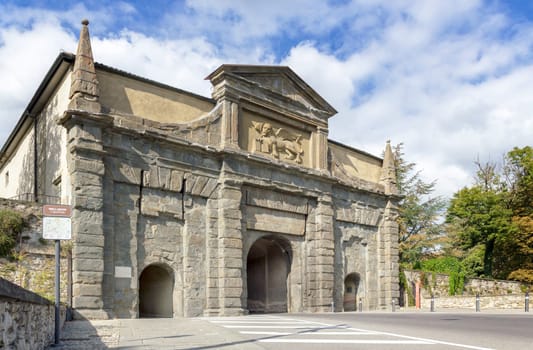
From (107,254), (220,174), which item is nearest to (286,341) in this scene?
(107,254)

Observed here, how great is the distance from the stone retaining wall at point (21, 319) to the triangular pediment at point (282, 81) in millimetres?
13631

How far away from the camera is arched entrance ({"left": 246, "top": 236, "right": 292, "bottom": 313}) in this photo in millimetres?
22047

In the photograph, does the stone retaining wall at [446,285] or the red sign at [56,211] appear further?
the stone retaining wall at [446,285]

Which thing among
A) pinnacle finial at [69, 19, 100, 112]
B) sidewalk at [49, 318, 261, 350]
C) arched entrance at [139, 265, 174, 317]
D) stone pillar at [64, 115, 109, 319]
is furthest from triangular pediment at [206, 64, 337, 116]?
sidewalk at [49, 318, 261, 350]

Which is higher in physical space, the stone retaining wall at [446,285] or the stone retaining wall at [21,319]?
the stone retaining wall at [21,319]

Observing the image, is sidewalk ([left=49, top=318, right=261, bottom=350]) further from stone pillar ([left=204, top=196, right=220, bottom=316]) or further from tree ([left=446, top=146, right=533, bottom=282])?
tree ([left=446, top=146, right=533, bottom=282])

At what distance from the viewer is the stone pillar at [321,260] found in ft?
70.9

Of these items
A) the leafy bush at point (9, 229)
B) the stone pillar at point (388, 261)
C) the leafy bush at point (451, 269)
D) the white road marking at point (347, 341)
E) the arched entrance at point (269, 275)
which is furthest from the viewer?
the leafy bush at point (451, 269)

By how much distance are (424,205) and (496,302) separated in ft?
44.2

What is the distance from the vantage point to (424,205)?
3806 centimetres

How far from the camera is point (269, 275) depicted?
23359 millimetres

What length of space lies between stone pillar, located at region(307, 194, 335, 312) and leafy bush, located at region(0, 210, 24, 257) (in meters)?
11.8

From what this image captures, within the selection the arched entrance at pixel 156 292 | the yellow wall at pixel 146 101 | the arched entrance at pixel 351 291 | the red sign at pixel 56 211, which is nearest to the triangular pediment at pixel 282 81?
the yellow wall at pixel 146 101

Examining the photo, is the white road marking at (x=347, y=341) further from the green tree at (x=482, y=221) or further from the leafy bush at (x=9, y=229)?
the green tree at (x=482, y=221)
